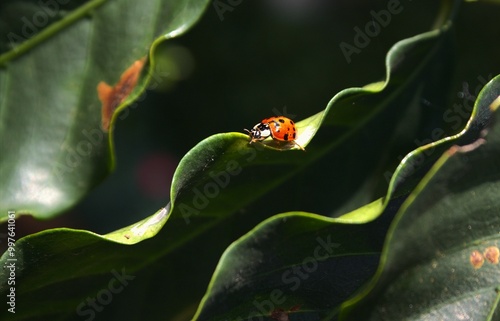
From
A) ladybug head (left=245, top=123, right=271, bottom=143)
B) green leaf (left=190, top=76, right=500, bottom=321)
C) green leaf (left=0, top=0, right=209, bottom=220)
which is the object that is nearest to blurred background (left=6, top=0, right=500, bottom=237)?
green leaf (left=0, top=0, right=209, bottom=220)

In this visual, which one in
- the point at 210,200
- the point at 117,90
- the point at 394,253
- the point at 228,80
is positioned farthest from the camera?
the point at 228,80

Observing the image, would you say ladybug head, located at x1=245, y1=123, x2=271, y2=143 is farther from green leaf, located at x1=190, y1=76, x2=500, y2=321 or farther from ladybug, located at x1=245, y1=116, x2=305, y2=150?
green leaf, located at x1=190, y1=76, x2=500, y2=321

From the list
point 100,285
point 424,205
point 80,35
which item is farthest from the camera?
point 80,35

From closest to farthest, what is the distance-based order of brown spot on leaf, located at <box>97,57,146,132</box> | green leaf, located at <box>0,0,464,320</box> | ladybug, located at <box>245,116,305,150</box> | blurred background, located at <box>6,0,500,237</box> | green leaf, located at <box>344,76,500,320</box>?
green leaf, located at <box>344,76,500,320</box>
green leaf, located at <box>0,0,464,320</box>
ladybug, located at <box>245,116,305,150</box>
brown spot on leaf, located at <box>97,57,146,132</box>
blurred background, located at <box>6,0,500,237</box>

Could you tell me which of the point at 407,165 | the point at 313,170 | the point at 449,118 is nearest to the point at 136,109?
the point at 313,170

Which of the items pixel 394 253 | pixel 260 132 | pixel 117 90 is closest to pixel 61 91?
pixel 117 90

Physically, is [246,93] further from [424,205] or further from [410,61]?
[424,205]

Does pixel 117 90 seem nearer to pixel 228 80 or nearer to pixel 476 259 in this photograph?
pixel 228 80
